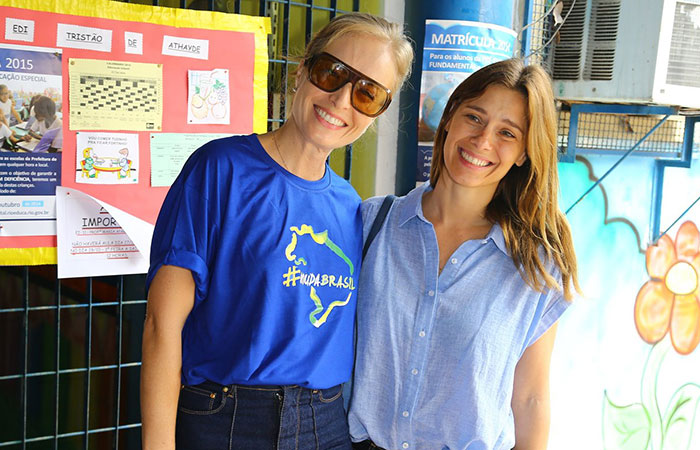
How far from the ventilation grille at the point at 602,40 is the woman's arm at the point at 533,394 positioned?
294cm

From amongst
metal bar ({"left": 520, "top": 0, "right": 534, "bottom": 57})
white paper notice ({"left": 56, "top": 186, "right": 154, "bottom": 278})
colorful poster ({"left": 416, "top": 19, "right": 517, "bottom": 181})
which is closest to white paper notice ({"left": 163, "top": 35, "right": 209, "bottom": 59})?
white paper notice ({"left": 56, "top": 186, "right": 154, "bottom": 278})

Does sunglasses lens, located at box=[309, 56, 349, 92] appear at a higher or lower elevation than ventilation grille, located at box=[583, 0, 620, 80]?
lower

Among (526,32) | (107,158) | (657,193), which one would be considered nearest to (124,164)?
(107,158)

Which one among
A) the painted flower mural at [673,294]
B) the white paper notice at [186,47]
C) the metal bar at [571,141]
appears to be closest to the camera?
the white paper notice at [186,47]

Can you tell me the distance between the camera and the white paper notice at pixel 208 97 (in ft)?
8.45

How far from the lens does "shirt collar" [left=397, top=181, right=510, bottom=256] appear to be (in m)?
1.79

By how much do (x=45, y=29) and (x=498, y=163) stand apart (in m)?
1.58

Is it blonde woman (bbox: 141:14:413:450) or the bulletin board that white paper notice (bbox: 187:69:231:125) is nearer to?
the bulletin board

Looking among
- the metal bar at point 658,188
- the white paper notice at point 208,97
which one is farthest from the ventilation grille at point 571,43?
the white paper notice at point 208,97

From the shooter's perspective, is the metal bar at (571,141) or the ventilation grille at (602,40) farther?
the metal bar at (571,141)

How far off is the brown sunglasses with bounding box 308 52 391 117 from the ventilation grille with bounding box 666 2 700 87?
10.2 feet

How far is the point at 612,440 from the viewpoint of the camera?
5.48 m

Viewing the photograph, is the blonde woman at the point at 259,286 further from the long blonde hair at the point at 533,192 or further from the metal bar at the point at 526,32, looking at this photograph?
the metal bar at the point at 526,32

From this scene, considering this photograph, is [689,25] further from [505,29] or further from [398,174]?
[398,174]
